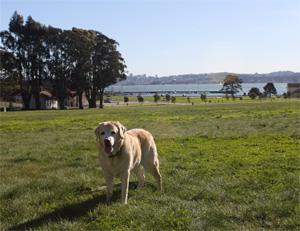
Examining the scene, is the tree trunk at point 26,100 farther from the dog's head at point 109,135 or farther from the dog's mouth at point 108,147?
the dog's mouth at point 108,147

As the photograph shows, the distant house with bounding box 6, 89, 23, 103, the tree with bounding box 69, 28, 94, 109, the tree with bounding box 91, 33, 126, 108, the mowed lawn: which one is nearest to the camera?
the mowed lawn

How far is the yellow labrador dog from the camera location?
200 inches

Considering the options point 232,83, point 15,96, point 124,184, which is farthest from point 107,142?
point 232,83

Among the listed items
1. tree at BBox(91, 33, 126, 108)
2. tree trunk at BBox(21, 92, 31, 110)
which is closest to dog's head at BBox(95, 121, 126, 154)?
tree at BBox(91, 33, 126, 108)

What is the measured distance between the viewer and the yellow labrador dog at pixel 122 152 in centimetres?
509

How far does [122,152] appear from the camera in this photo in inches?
210

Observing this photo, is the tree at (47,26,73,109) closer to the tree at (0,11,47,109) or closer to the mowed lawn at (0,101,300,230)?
the tree at (0,11,47,109)

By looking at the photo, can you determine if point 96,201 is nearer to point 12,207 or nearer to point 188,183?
point 12,207

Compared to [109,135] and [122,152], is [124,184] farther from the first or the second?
[109,135]

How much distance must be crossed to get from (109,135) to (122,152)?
0.52 m

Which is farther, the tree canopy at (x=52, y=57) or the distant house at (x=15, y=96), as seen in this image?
the distant house at (x=15, y=96)

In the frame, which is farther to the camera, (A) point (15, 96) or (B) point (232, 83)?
(B) point (232, 83)

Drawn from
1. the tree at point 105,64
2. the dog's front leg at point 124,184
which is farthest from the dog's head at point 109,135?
the tree at point 105,64

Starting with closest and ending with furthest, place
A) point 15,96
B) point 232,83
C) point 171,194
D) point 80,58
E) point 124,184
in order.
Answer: point 124,184 < point 171,194 < point 80,58 < point 15,96 < point 232,83
